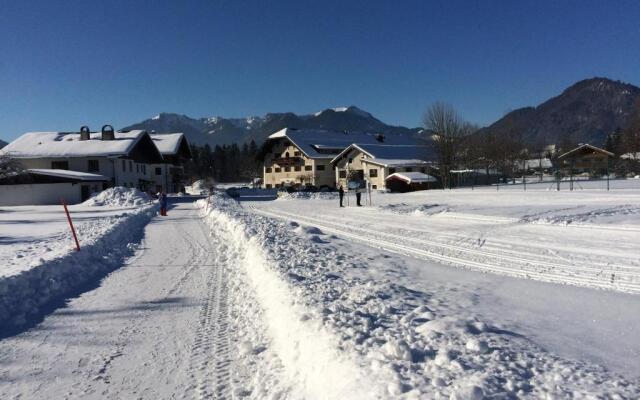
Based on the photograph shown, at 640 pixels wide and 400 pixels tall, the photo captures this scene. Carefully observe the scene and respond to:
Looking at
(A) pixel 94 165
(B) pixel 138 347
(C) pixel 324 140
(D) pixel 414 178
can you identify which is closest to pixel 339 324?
(B) pixel 138 347

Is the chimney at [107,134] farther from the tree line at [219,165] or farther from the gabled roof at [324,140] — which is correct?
the tree line at [219,165]

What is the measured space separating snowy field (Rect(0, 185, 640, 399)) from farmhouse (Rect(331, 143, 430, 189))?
44656 mm

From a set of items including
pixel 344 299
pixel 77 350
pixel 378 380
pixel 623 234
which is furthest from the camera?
pixel 623 234

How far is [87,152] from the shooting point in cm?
4850

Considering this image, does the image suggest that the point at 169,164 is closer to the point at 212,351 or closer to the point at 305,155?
the point at 305,155

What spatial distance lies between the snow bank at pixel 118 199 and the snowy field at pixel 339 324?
87.3 ft

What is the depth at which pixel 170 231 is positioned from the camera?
61.0 feet

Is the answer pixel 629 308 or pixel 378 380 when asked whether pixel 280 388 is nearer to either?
pixel 378 380

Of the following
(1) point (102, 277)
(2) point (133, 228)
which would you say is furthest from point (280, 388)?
(2) point (133, 228)

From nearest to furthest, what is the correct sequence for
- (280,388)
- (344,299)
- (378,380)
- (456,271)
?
1. (378,380)
2. (280,388)
3. (344,299)
4. (456,271)

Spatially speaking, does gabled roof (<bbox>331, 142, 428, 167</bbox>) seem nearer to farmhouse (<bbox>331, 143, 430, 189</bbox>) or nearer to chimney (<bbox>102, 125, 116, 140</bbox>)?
farmhouse (<bbox>331, 143, 430, 189</bbox>)

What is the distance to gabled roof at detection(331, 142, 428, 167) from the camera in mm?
58312

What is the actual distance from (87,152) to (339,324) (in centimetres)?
5094

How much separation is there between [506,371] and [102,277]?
8767mm
